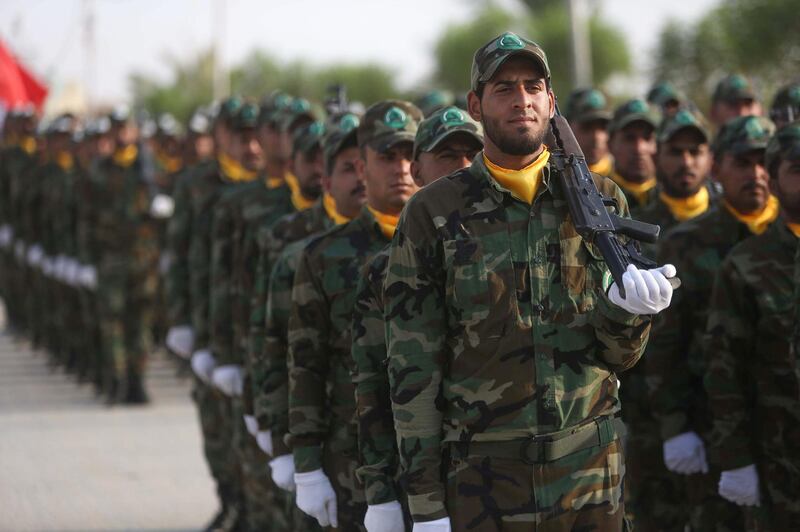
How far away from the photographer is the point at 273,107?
8.04 meters

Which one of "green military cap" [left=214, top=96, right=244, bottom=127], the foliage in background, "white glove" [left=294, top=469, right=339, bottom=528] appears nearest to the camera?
"white glove" [left=294, top=469, right=339, bottom=528]

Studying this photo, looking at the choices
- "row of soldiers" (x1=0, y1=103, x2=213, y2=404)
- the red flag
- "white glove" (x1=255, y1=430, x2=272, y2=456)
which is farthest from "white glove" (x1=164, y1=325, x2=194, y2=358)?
the red flag

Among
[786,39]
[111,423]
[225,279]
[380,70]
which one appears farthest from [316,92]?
[225,279]

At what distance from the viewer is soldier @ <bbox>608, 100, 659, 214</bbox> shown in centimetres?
714

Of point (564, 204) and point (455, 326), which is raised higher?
point (564, 204)

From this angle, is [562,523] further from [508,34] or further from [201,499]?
[201,499]

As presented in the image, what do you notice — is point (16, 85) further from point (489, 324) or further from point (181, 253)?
point (489, 324)

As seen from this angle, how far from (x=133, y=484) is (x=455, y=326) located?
5.88 m

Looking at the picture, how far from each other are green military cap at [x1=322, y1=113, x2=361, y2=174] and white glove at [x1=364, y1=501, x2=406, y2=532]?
161 centimetres

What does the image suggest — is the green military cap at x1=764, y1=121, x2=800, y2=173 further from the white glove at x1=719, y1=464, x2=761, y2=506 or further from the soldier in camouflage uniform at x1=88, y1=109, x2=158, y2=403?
the soldier in camouflage uniform at x1=88, y1=109, x2=158, y2=403

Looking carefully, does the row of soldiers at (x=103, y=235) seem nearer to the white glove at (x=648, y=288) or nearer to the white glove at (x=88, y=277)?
the white glove at (x=88, y=277)

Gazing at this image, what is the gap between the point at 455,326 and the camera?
3945 mm

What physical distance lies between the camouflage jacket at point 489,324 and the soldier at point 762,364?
1.38 metres

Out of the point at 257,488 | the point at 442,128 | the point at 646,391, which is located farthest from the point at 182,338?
the point at 442,128
